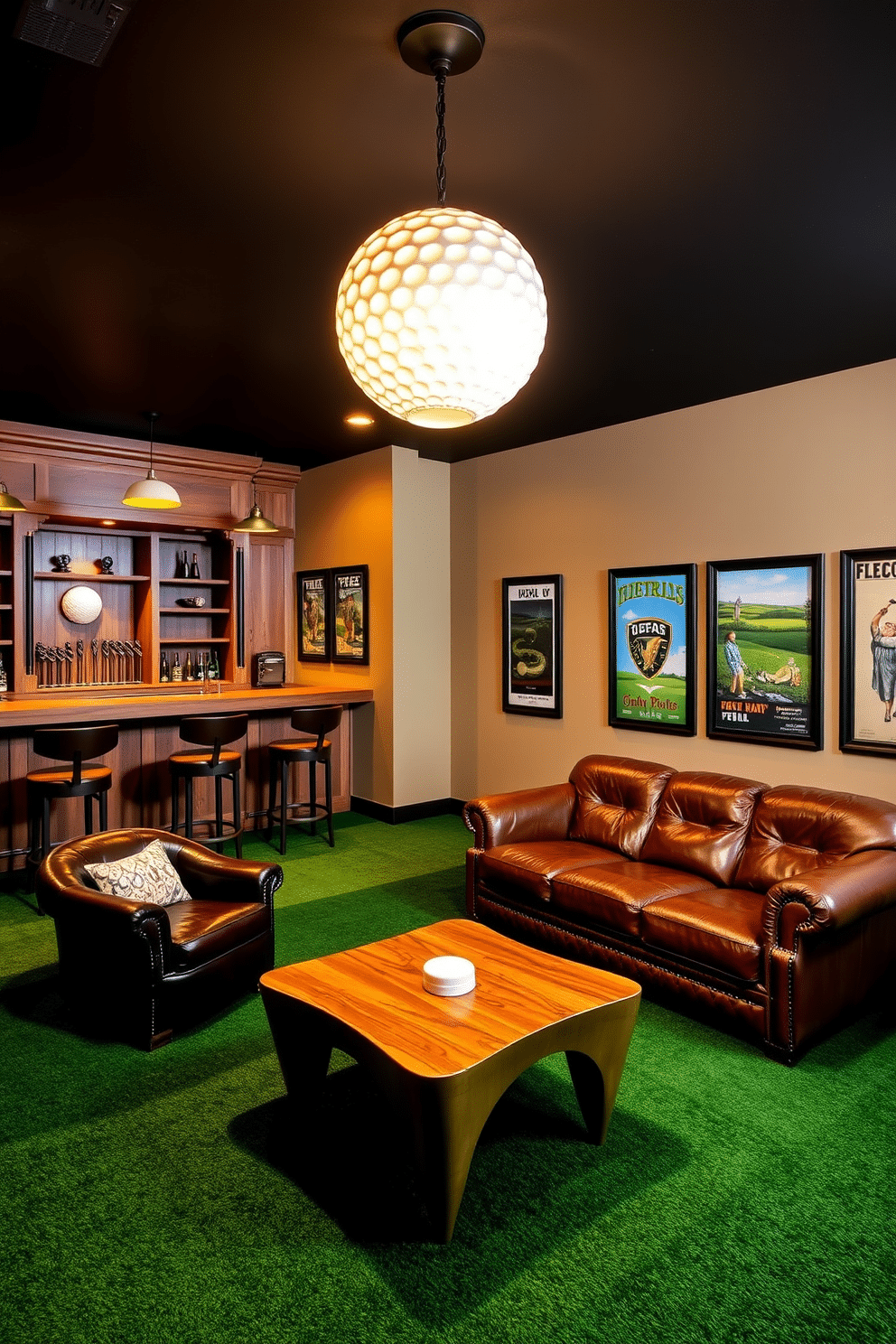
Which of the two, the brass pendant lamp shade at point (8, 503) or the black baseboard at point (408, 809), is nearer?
the brass pendant lamp shade at point (8, 503)

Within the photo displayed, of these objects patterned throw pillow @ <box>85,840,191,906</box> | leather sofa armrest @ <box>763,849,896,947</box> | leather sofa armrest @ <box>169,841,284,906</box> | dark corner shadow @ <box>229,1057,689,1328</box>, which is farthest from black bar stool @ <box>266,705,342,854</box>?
leather sofa armrest @ <box>763,849,896,947</box>

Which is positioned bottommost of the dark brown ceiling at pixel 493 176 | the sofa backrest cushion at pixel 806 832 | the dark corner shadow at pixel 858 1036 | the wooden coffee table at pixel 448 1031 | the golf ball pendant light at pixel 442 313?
the dark corner shadow at pixel 858 1036

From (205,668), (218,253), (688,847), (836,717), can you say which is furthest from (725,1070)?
(205,668)

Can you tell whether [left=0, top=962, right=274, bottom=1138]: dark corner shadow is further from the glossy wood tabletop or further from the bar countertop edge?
the bar countertop edge

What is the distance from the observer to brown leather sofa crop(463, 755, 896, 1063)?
2.97m

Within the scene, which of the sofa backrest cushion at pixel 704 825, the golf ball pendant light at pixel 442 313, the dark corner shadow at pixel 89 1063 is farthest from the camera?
the sofa backrest cushion at pixel 704 825

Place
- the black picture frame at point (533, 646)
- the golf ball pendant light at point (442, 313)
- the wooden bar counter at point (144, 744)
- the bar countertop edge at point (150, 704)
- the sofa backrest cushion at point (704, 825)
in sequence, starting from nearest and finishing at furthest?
the golf ball pendant light at point (442, 313) → the sofa backrest cushion at point (704, 825) → the bar countertop edge at point (150, 704) → the wooden bar counter at point (144, 744) → the black picture frame at point (533, 646)

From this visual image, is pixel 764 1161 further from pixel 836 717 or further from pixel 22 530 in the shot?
pixel 22 530

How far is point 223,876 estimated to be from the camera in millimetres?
3584

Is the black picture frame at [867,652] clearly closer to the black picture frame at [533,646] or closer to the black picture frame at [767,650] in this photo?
the black picture frame at [767,650]

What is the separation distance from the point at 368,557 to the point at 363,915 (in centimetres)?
315

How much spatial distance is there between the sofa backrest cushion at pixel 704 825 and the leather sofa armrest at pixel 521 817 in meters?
0.54

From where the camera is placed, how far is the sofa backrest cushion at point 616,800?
4.27 m

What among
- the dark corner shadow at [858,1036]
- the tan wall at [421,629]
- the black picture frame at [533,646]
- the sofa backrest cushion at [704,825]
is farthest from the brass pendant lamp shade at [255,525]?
the dark corner shadow at [858,1036]
